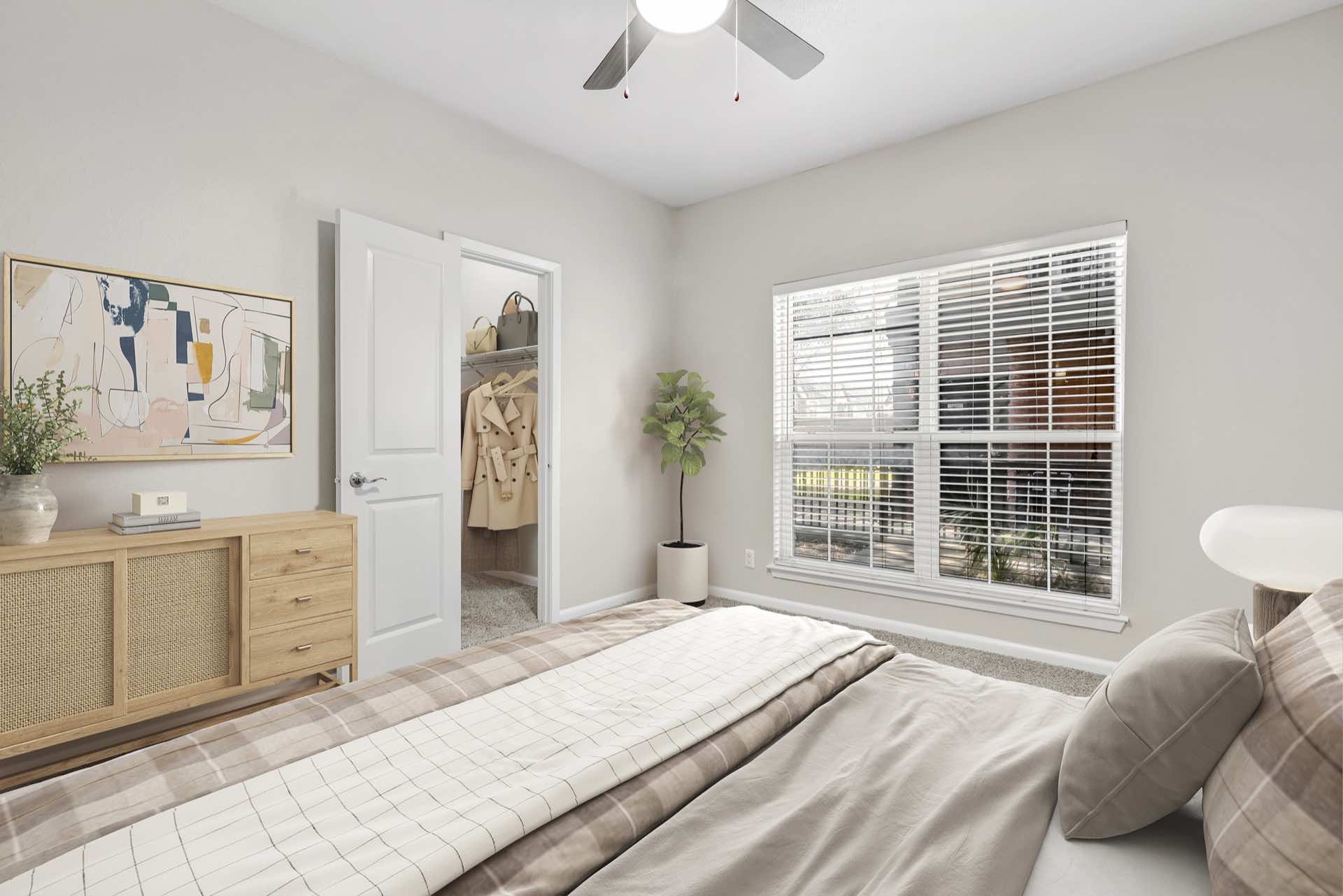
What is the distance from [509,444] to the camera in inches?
193

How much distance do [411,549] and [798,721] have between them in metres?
2.31

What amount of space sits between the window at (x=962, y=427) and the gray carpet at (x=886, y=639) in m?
0.26

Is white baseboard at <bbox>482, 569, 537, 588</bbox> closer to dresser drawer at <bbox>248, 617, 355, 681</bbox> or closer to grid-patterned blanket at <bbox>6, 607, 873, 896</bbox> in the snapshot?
dresser drawer at <bbox>248, 617, 355, 681</bbox>

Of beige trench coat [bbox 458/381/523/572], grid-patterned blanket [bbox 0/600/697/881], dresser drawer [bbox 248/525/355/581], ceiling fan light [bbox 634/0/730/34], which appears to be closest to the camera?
grid-patterned blanket [bbox 0/600/697/881]

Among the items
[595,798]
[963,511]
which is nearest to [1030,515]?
[963,511]

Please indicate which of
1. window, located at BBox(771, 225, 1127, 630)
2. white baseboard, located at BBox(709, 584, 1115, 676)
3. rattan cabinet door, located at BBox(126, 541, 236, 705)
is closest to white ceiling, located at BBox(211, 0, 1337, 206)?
window, located at BBox(771, 225, 1127, 630)

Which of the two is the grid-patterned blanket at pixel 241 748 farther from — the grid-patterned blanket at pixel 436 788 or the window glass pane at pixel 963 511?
the window glass pane at pixel 963 511

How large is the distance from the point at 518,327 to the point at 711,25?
3041 millimetres

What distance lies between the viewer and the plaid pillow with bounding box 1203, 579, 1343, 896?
653mm

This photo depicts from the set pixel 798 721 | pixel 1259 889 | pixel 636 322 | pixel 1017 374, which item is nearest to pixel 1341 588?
pixel 1259 889

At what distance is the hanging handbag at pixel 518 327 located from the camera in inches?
192

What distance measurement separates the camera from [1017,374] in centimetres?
335

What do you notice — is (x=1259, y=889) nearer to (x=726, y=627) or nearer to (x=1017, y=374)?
(x=726, y=627)

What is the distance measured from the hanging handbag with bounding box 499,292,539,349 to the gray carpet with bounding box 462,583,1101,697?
6.02 ft
